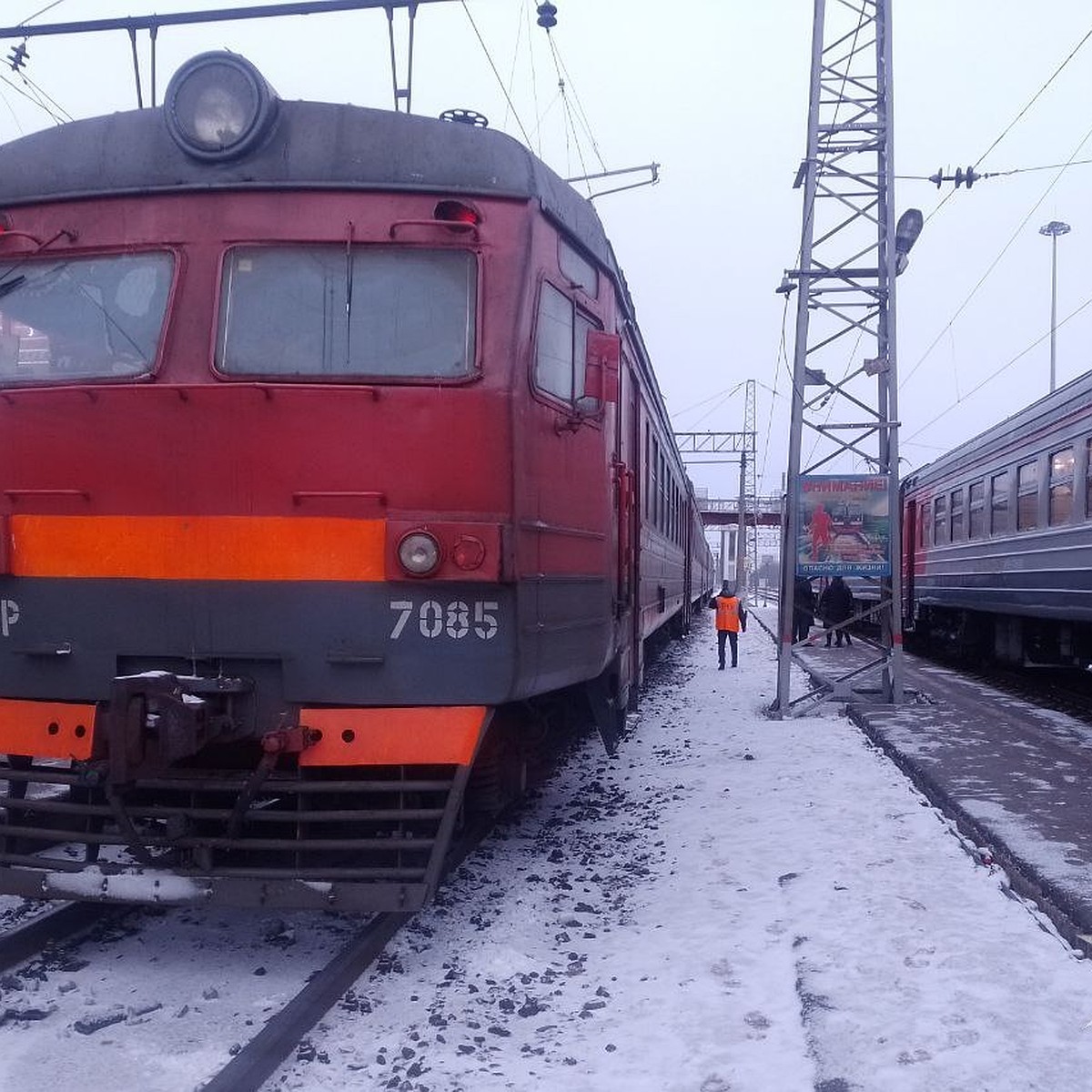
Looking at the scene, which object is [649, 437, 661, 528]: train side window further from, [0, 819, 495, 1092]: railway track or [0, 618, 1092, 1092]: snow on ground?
[0, 819, 495, 1092]: railway track

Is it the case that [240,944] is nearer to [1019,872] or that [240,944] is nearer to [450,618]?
[450,618]

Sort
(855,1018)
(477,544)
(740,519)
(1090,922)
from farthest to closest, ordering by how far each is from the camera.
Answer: (740,519) < (1090,922) < (477,544) < (855,1018)

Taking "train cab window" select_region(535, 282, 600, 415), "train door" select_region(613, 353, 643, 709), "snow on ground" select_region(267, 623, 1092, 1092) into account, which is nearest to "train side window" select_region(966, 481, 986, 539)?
"train door" select_region(613, 353, 643, 709)

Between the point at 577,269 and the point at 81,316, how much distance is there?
2195mm

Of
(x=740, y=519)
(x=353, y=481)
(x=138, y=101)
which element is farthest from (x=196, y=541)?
(x=740, y=519)

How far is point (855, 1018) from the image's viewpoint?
3.96 m

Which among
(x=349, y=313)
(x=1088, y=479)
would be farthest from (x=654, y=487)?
(x=349, y=313)

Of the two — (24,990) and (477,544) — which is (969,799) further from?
(24,990)

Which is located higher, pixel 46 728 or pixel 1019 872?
pixel 46 728

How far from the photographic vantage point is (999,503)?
14.9m

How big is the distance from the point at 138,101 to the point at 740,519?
40984mm

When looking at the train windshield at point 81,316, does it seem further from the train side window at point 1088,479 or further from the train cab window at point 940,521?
the train cab window at point 940,521

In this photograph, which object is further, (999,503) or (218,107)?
(999,503)

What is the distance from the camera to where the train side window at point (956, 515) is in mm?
17219
